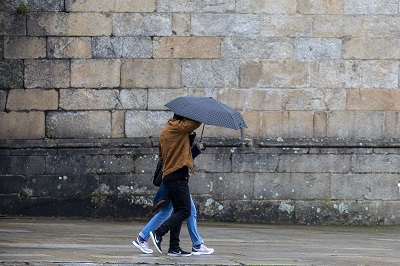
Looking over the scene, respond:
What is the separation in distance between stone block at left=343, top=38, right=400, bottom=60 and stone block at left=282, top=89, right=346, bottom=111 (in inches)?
22.5

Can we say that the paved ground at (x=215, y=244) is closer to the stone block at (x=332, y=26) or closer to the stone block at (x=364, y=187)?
the stone block at (x=364, y=187)

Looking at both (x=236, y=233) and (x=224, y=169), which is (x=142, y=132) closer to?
(x=224, y=169)

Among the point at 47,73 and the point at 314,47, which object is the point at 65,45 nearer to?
the point at 47,73

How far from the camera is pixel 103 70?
13.8m

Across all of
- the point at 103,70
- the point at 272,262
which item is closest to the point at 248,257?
the point at 272,262

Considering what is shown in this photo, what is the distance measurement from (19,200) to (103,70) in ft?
7.27

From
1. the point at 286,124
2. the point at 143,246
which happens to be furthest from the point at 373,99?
the point at 143,246

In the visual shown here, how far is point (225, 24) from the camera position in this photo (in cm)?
1383

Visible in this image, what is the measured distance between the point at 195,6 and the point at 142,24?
807 mm

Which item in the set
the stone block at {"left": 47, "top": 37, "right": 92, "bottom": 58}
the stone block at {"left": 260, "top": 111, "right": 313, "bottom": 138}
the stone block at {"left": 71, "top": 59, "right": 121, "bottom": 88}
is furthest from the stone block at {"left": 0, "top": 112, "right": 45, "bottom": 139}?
the stone block at {"left": 260, "top": 111, "right": 313, "bottom": 138}

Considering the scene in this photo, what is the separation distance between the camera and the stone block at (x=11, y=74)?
13.7 m

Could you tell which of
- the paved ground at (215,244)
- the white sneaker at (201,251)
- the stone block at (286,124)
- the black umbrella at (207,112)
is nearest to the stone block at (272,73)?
the stone block at (286,124)

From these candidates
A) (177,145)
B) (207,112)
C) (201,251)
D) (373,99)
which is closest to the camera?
(207,112)

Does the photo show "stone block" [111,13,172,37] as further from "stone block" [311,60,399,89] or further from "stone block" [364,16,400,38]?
"stone block" [364,16,400,38]
